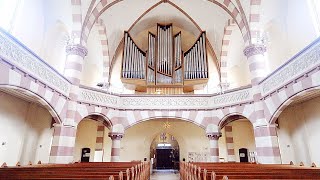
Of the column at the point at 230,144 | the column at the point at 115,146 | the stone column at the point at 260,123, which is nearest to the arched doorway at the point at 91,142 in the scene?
the column at the point at 115,146

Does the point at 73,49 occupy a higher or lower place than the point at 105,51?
lower

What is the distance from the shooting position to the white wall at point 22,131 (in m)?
8.17

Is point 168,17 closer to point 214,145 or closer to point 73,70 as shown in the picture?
point 73,70

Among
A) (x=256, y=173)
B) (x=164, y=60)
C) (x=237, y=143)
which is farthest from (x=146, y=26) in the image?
(x=256, y=173)

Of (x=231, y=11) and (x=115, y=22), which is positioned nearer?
(x=231, y=11)

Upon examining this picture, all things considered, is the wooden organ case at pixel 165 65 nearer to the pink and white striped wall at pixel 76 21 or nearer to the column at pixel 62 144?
the pink and white striped wall at pixel 76 21

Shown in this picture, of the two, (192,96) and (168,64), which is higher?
(168,64)

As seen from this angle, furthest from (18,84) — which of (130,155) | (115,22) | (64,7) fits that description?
(130,155)

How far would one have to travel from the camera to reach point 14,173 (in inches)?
149

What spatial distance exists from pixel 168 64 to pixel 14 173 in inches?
406

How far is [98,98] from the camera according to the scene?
1052 centimetres

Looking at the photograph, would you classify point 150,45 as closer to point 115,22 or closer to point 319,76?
point 115,22

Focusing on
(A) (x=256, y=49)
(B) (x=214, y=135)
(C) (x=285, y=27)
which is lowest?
(B) (x=214, y=135)

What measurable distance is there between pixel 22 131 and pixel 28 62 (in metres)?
3.87
